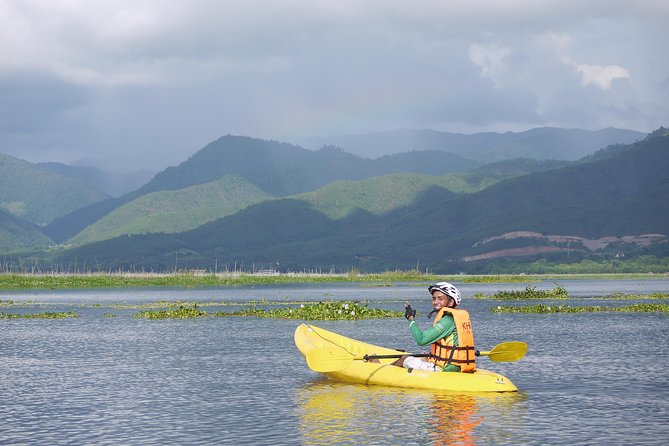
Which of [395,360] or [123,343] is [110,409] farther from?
[123,343]

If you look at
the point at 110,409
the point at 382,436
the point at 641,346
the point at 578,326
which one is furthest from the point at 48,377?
the point at 578,326

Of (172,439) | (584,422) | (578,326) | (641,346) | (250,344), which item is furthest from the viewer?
(578,326)

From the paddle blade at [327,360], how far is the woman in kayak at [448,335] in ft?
12.2

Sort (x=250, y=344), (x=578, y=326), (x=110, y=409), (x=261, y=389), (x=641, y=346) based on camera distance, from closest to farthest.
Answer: (x=110, y=409), (x=261, y=389), (x=641, y=346), (x=250, y=344), (x=578, y=326)

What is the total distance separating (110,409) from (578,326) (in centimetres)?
3337

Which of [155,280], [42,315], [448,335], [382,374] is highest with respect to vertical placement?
[155,280]

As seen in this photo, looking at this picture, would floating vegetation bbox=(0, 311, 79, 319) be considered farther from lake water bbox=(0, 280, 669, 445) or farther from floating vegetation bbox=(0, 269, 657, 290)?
floating vegetation bbox=(0, 269, 657, 290)

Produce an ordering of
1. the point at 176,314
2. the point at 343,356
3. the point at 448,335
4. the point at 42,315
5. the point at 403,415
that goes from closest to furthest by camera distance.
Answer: the point at 403,415 < the point at 448,335 < the point at 343,356 < the point at 176,314 < the point at 42,315

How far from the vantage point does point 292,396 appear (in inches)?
1210

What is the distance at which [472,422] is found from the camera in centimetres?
2567

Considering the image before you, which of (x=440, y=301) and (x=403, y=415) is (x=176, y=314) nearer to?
(x=440, y=301)

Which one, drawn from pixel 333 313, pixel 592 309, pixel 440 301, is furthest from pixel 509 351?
pixel 592 309

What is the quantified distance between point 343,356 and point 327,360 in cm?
64

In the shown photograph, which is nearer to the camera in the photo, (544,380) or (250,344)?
(544,380)
